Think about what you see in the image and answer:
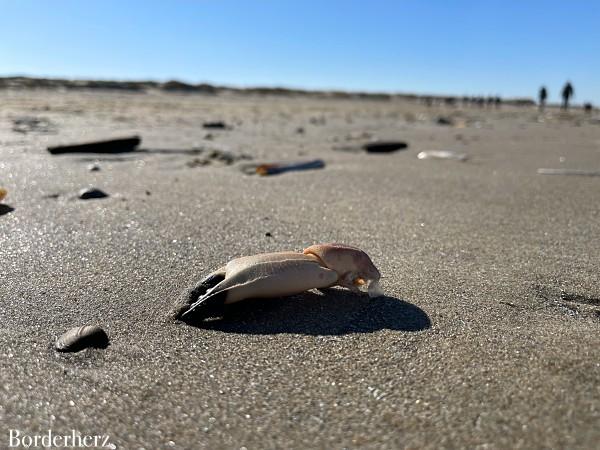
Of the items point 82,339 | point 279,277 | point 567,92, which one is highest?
point 567,92

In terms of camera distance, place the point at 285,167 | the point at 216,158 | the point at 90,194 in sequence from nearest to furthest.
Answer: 1. the point at 90,194
2. the point at 285,167
3. the point at 216,158

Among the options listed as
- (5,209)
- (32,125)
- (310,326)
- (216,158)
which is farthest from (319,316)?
(32,125)

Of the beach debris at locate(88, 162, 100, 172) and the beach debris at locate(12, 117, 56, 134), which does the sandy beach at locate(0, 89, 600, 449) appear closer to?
the beach debris at locate(88, 162, 100, 172)

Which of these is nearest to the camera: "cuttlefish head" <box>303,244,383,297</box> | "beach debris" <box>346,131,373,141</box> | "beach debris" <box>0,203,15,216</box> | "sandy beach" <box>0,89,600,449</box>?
"sandy beach" <box>0,89,600,449</box>

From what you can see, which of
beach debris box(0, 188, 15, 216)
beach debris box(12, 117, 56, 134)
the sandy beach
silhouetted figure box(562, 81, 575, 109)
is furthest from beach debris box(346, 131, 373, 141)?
silhouetted figure box(562, 81, 575, 109)

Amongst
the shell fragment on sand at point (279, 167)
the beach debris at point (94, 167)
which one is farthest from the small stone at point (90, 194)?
A: the shell fragment on sand at point (279, 167)

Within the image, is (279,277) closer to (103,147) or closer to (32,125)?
(103,147)

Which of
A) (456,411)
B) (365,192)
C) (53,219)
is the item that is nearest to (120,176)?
(53,219)
